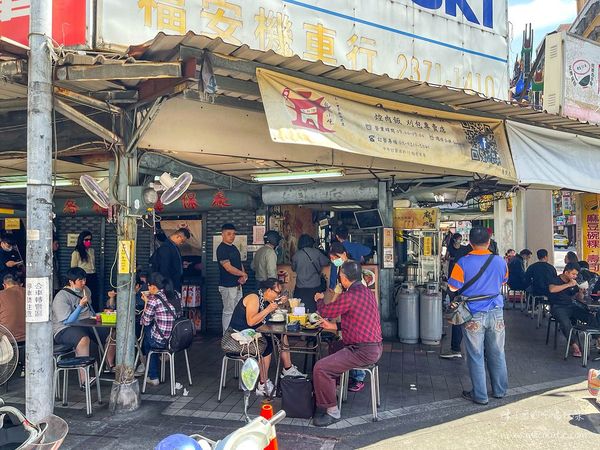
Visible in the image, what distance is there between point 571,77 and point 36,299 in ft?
27.2

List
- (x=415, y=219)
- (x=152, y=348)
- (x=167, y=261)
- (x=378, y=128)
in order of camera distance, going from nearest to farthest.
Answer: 1. (x=378, y=128)
2. (x=152, y=348)
3. (x=167, y=261)
4. (x=415, y=219)

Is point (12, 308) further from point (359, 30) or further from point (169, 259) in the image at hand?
point (359, 30)

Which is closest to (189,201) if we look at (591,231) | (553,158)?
(553,158)

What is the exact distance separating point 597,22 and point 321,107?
54.1 ft

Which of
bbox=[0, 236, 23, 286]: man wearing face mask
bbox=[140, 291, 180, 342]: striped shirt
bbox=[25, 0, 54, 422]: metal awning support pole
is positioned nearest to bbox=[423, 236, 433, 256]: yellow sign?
bbox=[140, 291, 180, 342]: striped shirt

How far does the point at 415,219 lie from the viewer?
9.98 metres

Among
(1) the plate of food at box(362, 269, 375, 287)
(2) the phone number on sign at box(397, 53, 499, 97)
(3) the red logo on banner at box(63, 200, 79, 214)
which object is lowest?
(1) the plate of food at box(362, 269, 375, 287)

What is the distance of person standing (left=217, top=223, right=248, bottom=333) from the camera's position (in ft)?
27.6

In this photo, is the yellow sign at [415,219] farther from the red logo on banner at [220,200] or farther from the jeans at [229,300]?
the jeans at [229,300]

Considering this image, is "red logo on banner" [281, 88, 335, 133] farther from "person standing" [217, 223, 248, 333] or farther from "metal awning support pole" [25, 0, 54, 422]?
"person standing" [217, 223, 248, 333]

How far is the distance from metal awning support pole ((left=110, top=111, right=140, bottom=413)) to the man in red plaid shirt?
215 centimetres

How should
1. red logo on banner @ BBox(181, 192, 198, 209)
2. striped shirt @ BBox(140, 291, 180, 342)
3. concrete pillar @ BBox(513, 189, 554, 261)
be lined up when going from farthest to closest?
concrete pillar @ BBox(513, 189, 554, 261), red logo on banner @ BBox(181, 192, 198, 209), striped shirt @ BBox(140, 291, 180, 342)

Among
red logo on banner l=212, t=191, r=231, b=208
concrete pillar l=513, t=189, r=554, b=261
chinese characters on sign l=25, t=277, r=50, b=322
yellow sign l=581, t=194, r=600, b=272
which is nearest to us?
chinese characters on sign l=25, t=277, r=50, b=322

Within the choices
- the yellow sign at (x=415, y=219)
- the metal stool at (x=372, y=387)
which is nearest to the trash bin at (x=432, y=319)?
the yellow sign at (x=415, y=219)
